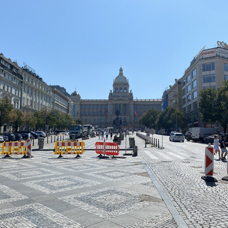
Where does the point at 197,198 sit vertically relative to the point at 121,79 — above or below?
below

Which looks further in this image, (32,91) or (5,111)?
(32,91)

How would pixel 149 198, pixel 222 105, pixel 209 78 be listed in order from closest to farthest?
pixel 149 198 → pixel 222 105 → pixel 209 78

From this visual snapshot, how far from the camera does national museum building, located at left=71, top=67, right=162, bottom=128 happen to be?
157 meters

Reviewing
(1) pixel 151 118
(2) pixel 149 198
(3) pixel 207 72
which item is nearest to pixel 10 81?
(3) pixel 207 72

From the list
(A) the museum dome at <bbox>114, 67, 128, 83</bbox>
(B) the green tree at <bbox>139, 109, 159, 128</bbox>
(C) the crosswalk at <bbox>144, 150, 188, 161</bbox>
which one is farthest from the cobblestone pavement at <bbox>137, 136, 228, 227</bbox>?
(A) the museum dome at <bbox>114, 67, 128, 83</bbox>

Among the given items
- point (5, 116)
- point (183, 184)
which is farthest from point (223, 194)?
point (5, 116)

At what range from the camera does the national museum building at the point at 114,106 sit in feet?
515

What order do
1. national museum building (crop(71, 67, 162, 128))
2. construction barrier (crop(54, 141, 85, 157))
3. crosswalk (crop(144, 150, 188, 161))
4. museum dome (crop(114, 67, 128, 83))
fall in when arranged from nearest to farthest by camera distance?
1. crosswalk (crop(144, 150, 188, 161))
2. construction barrier (crop(54, 141, 85, 157))
3. national museum building (crop(71, 67, 162, 128))
4. museum dome (crop(114, 67, 128, 83))

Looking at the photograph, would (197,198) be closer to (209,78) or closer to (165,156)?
(165,156)

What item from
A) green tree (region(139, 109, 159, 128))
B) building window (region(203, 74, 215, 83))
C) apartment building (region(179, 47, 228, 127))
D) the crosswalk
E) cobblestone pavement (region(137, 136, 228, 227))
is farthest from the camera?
green tree (region(139, 109, 159, 128))

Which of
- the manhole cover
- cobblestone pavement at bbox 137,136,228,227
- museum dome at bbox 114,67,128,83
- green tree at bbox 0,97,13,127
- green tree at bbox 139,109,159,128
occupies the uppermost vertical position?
museum dome at bbox 114,67,128,83

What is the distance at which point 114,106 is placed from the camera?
158 m

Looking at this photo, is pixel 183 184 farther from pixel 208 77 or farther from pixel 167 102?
pixel 167 102

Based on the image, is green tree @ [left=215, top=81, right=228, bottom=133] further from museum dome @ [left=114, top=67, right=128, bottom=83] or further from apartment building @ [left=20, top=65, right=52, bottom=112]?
museum dome @ [left=114, top=67, right=128, bottom=83]
